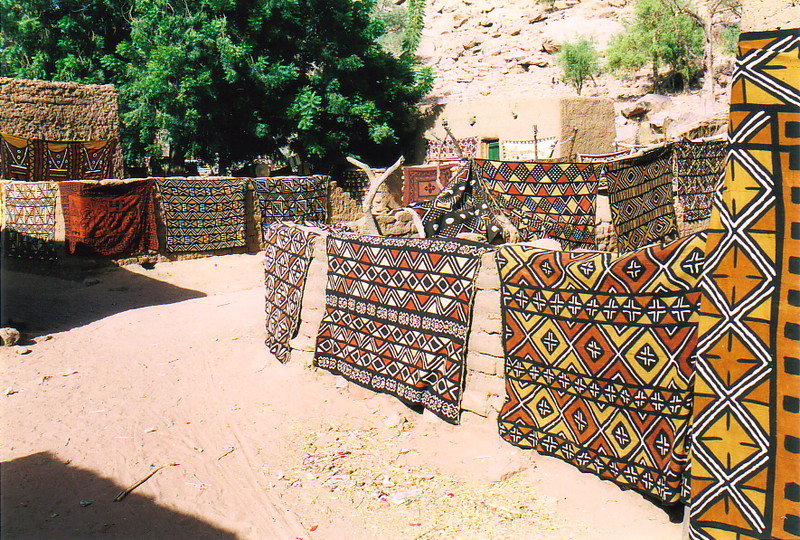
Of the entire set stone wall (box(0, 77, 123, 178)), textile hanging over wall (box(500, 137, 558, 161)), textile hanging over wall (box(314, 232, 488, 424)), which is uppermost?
stone wall (box(0, 77, 123, 178))

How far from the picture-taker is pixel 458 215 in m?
8.29

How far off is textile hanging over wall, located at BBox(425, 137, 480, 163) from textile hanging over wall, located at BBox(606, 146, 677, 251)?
25.0 ft

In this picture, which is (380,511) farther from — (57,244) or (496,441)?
(57,244)

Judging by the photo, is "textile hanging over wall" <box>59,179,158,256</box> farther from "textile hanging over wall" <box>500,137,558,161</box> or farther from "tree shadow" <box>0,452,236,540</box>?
"textile hanging over wall" <box>500,137,558,161</box>

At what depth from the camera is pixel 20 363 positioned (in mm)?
6203

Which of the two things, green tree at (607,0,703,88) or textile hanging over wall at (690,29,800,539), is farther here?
green tree at (607,0,703,88)

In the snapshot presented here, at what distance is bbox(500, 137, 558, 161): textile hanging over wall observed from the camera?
583 inches

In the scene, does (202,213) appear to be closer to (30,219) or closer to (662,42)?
(30,219)

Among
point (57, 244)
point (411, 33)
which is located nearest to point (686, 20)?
point (411, 33)

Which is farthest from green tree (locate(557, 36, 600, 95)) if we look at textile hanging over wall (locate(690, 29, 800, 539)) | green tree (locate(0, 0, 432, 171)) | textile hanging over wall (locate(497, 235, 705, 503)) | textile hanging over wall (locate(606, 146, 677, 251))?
textile hanging over wall (locate(690, 29, 800, 539))

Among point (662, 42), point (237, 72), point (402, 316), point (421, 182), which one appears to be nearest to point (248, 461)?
point (402, 316)

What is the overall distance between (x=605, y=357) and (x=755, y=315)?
3.75 ft

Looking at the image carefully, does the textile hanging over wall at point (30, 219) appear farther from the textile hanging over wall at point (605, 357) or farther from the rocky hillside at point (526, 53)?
the rocky hillside at point (526, 53)

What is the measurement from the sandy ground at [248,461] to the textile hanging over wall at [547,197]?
3770 millimetres
